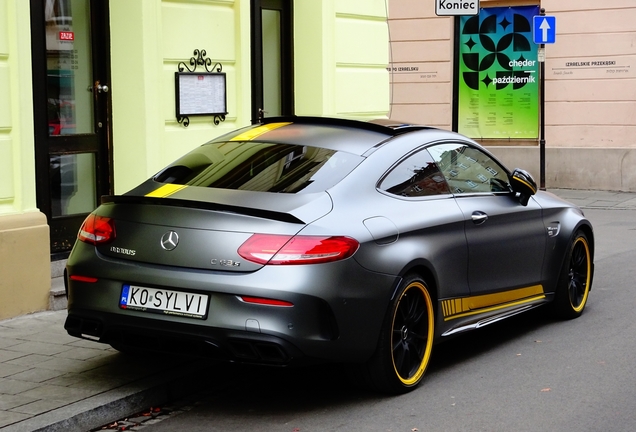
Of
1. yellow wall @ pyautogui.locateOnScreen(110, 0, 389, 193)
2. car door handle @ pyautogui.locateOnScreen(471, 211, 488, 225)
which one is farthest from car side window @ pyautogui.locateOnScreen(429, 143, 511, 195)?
yellow wall @ pyautogui.locateOnScreen(110, 0, 389, 193)

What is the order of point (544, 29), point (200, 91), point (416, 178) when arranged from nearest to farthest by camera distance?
1. point (416, 178)
2. point (200, 91)
3. point (544, 29)

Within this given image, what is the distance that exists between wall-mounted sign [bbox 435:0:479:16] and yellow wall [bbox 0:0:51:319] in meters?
6.19

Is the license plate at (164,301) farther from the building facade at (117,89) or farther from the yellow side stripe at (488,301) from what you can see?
the building facade at (117,89)

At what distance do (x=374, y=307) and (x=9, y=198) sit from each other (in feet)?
11.4

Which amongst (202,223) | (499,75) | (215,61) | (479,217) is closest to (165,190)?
(202,223)

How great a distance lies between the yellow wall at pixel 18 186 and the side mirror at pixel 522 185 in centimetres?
351

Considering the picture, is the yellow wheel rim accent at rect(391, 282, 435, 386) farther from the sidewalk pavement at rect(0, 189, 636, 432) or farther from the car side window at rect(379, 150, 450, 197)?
the sidewalk pavement at rect(0, 189, 636, 432)

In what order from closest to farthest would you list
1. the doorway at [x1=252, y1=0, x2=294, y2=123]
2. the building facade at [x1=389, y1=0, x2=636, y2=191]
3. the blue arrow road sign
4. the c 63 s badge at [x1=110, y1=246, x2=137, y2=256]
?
the c 63 s badge at [x1=110, y1=246, x2=137, y2=256]
the doorway at [x1=252, y1=0, x2=294, y2=123]
the blue arrow road sign
the building facade at [x1=389, y1=0, x2=636, y2=191]

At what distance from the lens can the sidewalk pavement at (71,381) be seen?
5.39 metres

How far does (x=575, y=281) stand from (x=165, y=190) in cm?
381

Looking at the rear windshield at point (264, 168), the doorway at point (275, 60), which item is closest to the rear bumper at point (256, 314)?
the rear windshield at point (264, 168)

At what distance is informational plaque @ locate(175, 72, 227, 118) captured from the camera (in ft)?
32.3

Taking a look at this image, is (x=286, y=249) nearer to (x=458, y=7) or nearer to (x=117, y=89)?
(x=117, y=89)

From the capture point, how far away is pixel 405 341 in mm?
6129
